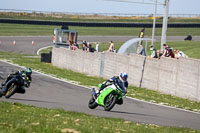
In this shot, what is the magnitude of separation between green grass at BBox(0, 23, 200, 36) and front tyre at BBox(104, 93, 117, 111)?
51.3m

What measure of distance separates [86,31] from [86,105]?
2176 inches

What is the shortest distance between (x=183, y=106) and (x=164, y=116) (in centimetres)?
336

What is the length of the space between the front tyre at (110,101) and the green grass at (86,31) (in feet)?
168

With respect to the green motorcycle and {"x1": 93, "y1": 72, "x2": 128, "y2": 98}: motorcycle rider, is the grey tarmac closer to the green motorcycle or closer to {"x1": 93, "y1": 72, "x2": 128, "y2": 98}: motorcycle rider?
the green motorcycle

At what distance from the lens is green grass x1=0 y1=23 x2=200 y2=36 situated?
6906 cm

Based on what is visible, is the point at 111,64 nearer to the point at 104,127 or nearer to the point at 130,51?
the point at 130,51

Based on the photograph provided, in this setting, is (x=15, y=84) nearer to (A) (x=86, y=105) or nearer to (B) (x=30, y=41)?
(A) (x=86, y=105)

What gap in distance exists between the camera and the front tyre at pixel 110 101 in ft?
53.9

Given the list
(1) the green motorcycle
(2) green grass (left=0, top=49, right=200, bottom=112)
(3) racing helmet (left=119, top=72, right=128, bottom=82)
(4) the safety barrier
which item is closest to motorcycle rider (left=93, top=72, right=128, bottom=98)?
(3) racing helmet (left=119, top=72, right=128, bottom=82)

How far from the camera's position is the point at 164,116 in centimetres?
1725

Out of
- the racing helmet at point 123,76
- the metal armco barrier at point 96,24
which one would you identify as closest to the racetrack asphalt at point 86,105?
the racing helmet at point 123,76

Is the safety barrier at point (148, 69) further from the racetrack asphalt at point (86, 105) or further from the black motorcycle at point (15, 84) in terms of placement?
the black motorcycle at point (15, 84)

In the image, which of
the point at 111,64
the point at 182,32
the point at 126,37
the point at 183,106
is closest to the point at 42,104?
the point at 183,106

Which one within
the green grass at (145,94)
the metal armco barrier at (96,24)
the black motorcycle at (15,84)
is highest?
the metal armco barrier at (96,24)
